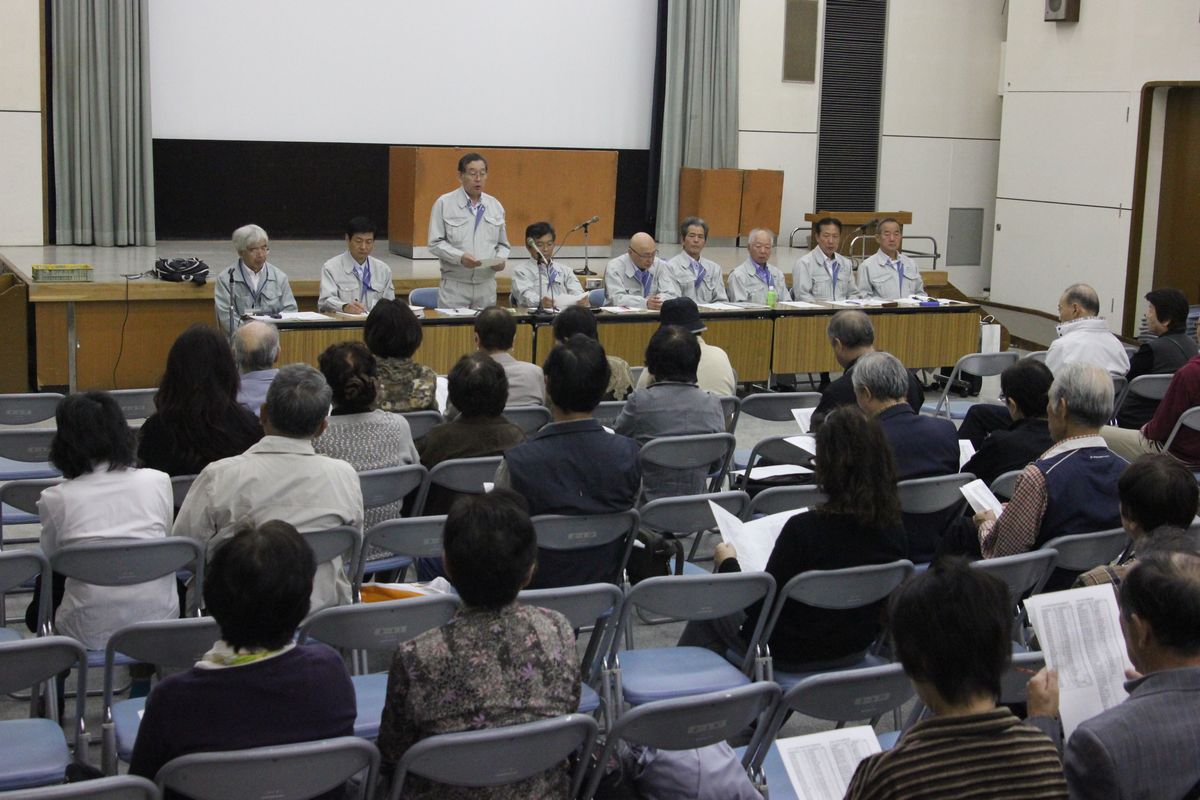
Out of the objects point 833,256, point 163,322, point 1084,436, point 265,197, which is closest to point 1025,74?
point 833,256

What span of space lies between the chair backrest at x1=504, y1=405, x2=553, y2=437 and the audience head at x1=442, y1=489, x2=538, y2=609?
247 centimetres

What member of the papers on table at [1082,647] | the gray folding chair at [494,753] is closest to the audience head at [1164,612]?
the papers on table at [1082,647]

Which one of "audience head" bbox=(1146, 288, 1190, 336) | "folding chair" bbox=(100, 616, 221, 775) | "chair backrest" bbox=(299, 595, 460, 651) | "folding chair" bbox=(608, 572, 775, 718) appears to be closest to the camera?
"folding chair" bbox=(100, 616, 221, 775)

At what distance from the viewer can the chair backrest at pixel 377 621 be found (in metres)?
2.85

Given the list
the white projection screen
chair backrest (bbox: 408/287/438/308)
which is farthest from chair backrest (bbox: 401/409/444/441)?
the white projection screen

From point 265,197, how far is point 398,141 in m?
1.27

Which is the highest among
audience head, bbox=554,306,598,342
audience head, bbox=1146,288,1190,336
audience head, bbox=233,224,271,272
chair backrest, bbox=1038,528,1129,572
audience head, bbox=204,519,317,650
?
audience head, bbox=233,224,271,272

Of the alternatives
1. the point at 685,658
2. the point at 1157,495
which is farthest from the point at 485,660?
the point at 1157,495

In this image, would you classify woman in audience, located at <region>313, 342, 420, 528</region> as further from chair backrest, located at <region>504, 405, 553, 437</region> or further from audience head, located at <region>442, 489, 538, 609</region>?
audience head, located at <region>442, 489, 538, 609</region>

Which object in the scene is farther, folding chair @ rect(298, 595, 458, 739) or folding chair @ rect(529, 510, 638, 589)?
folding chair @ rect(529, 510, 638, 589)

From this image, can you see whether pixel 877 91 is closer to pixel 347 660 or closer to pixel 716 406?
pixel 716 406

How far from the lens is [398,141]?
1156cm

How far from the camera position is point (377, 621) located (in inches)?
114

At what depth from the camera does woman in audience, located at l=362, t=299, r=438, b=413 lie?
4859 mm
